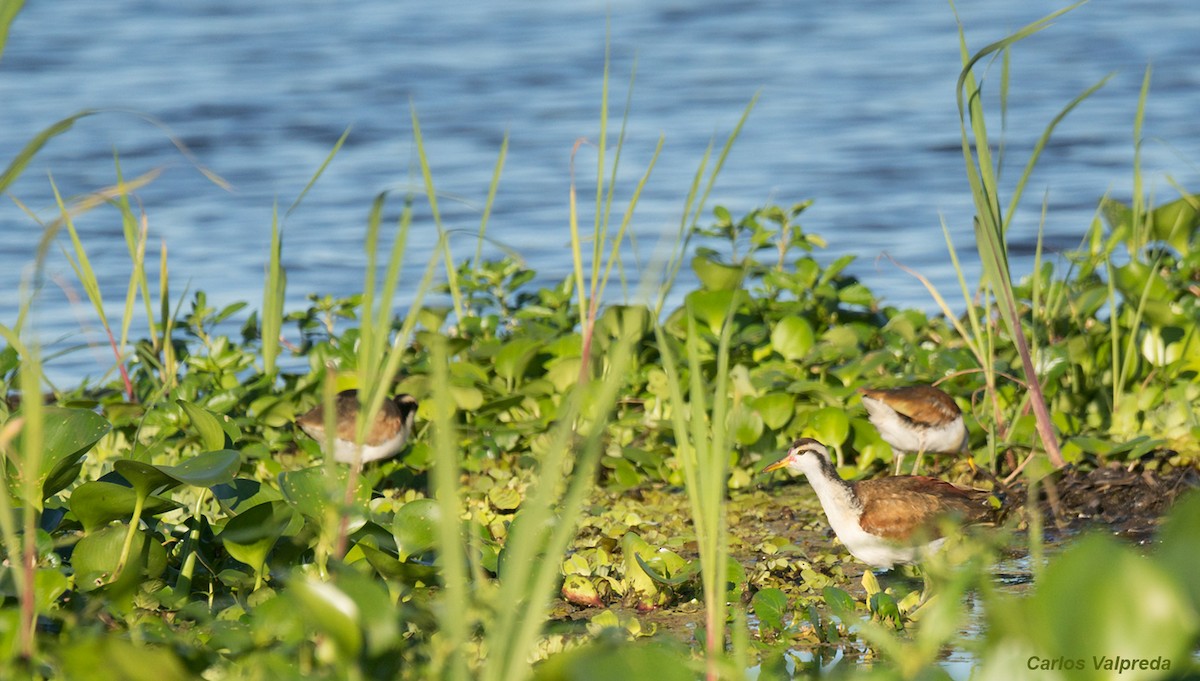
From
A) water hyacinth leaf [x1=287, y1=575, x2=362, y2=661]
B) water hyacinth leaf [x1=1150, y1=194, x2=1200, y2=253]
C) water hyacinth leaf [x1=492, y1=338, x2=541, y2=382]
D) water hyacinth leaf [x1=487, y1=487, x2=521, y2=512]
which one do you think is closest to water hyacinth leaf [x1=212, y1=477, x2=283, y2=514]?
water hyacinth leaf [x1=487, y1=487, x2=521, y2=512]

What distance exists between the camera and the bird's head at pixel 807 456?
5.16 metres

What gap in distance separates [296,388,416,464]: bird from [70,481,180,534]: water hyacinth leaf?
1.81 m

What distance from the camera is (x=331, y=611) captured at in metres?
2.54

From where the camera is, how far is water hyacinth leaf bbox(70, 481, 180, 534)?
11.9 feet

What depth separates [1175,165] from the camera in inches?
432

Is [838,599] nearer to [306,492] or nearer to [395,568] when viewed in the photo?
[395,568]

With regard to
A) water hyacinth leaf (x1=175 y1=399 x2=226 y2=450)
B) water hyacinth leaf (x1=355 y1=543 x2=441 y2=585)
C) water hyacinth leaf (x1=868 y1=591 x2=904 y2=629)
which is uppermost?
water hyacinth leaf (x1=175 y1=399 x2=226 y2=450)

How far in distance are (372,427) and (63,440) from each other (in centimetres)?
202

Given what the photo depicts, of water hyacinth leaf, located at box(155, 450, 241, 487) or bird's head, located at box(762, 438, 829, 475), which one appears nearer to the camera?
water hyacinth leaf, located at box(155, 450, 241, 487)

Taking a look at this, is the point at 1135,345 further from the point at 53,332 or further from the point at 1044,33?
the point at 1044,33

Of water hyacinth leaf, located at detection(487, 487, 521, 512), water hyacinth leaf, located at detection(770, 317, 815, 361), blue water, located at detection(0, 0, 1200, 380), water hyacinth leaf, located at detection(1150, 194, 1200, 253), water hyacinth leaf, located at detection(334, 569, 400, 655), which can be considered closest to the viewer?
water hyacinth leaf, located at detection(334, 569, 400, 655)

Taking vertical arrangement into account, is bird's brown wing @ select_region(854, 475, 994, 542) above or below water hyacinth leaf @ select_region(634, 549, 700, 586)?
below

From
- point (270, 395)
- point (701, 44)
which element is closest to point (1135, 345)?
point (270, 395)

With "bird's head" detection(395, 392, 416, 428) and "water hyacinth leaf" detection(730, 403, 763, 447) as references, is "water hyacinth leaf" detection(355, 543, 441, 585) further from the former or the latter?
"water hyacinth leaf" detection(730, 403, 763, 447)
